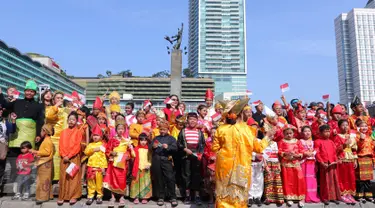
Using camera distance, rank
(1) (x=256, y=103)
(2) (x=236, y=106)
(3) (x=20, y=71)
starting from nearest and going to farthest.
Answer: (2) (x=236, y=106) → (1) (x=256, y=103) → (3) (x=20, y=71)

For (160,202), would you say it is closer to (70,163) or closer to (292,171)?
(70,163)

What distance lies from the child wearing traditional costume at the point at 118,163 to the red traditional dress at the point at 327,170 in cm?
367

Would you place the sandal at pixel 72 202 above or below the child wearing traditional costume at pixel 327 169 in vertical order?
below

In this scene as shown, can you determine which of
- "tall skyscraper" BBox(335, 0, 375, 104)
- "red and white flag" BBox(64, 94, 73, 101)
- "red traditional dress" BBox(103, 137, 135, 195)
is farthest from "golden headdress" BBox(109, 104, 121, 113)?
"tall skyscraper" BBox(335, 0, 375, 104)

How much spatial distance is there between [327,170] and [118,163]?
4040 mm

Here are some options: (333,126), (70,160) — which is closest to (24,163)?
(70,160)

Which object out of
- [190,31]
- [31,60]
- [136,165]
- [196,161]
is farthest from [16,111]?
[190,31]

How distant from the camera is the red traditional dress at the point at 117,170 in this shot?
214 inches

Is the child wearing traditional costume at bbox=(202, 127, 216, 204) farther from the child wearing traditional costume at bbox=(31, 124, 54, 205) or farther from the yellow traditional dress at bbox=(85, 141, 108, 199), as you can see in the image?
the child wearing traditional costume at bbox=(31, 124, 54, 205)

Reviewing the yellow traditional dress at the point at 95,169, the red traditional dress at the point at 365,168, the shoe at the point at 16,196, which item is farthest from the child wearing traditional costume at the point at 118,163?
→ the red traditional dress at the point at 365,168

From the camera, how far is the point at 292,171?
5.59 metres

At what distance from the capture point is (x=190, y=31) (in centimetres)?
15362

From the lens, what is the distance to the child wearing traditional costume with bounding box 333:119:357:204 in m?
5.81

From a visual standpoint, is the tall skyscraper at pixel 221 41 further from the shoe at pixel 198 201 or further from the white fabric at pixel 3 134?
the white fabric at pixel 3 134
